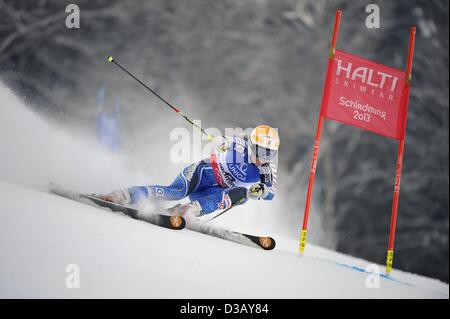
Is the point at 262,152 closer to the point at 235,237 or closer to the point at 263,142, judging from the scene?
the point at 263,142

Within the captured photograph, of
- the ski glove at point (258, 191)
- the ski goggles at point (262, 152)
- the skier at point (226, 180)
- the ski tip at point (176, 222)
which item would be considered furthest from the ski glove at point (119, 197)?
the ski goggles at point (262, 152)

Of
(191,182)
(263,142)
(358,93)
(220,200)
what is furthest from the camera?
(358,93)

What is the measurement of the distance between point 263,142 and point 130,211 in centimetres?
161

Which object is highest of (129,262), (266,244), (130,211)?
(130,211)

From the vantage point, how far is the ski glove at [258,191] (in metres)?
7.46

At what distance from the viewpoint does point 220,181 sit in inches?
307

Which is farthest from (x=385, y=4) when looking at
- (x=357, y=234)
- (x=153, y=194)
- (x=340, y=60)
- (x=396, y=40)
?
(x=153, y=194)

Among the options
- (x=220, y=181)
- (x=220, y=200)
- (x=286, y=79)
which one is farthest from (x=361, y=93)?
(x=286, y=79)

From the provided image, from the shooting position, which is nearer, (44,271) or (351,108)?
(44,271)

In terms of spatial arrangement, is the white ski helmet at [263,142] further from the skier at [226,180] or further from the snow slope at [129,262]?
the snow slope at [129,262]

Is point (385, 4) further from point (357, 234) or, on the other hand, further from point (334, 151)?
point (357, 234)

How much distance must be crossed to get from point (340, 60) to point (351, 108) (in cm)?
58
